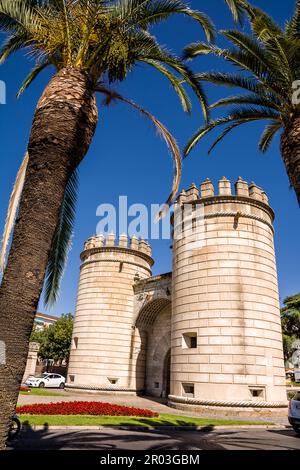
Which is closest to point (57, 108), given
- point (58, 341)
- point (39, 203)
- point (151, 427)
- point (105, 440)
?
point (39, 203)

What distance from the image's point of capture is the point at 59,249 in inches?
352

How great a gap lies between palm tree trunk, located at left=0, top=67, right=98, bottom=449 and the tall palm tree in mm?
13

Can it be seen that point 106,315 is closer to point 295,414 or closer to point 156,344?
point 156,344

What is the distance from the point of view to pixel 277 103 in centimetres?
875

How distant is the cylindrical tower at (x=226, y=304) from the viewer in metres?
15.6

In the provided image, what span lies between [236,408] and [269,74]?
13165mm

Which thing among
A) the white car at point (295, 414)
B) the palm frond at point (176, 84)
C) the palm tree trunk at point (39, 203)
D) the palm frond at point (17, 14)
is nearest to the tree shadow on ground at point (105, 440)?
the white car at point (295, 414)

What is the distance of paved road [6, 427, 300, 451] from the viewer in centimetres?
775

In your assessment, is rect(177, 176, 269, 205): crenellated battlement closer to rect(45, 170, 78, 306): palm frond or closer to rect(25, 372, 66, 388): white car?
rect(45, 170, 78, 306): palm frond

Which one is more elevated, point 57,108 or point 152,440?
point 57,108

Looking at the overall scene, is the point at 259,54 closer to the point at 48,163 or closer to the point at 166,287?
the point at 48,163

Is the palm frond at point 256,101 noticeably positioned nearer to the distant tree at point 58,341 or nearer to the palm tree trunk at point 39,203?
the palm tree trunk at point 39,203

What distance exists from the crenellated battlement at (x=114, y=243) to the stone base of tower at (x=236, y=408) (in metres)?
13.5

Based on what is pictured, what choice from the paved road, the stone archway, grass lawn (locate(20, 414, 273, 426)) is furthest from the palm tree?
the stone archway
